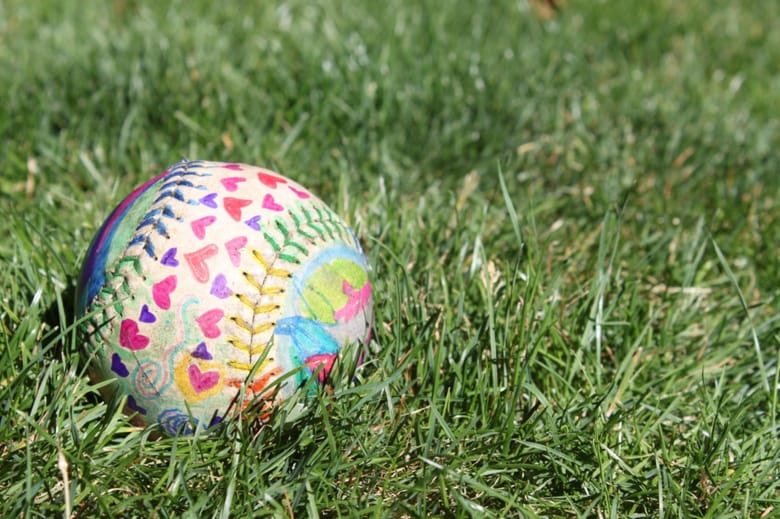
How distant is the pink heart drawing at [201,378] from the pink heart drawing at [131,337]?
126mm

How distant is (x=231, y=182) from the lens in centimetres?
214

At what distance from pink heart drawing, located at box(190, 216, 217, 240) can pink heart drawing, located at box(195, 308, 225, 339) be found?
0.61 ft

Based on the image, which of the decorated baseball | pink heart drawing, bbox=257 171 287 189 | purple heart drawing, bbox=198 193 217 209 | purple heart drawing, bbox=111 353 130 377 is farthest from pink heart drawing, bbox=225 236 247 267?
purple heart drawing, bbox=111 353 130 377

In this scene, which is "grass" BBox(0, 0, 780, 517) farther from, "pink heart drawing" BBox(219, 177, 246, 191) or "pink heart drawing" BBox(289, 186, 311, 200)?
"pink heart drawing" BBox(219, 177, 246, 191)

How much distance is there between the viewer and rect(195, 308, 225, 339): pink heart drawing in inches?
76.9

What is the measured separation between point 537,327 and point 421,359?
411 mm

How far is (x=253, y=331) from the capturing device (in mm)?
1980

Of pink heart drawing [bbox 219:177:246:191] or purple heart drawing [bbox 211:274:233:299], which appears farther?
pink heart drawing [bbox 219:177:246:191]

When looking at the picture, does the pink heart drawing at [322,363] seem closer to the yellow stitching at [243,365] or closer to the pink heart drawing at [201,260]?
the yellow stitching at [243,365]

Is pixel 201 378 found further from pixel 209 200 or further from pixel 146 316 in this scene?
pixel 209 200

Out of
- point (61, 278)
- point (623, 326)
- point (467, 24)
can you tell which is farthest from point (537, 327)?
point (467, 24)

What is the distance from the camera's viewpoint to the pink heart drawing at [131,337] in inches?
77.7

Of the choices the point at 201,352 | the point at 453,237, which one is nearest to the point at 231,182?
the point at 201,352

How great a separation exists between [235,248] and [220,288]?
106 millimetres
